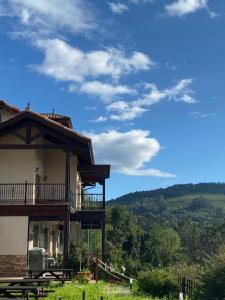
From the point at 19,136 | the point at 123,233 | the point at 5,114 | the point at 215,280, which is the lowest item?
the point at 215,280

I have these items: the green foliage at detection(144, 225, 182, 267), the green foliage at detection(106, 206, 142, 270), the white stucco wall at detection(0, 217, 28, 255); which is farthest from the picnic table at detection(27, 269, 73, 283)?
the green foliage at detection(144, 225, 182, 267)

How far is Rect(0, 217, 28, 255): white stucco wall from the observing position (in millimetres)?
23547

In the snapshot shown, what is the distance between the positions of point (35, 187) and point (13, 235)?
275 centimetres

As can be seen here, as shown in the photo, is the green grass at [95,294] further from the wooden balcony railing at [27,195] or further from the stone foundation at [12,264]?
the wooden balcony railing at [27,195]

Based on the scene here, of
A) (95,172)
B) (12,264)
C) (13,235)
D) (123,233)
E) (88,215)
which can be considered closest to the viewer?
(12,264)

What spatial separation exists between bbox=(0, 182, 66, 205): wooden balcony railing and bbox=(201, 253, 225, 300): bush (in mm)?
10524

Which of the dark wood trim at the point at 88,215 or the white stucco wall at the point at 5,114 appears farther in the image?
the white stucco wall at the point at 5,114

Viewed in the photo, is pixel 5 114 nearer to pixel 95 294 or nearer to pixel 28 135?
pixel 28 135

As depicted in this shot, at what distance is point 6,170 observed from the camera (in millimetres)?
25328

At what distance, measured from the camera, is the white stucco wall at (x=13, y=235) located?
77.3 ft

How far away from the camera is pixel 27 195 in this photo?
2456 cm

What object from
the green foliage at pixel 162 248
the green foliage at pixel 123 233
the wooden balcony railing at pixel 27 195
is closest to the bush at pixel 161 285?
the wooden balcony railing at pixel 27 195

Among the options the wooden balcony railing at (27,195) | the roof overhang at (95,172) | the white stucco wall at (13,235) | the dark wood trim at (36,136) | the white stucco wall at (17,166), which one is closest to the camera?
the white stucco wall at (13,235)

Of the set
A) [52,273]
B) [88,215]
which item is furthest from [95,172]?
[52,273]
